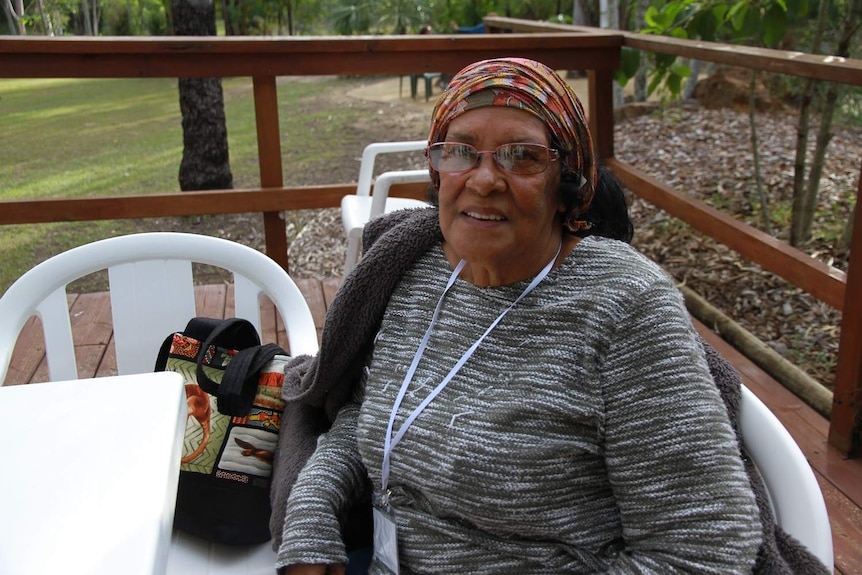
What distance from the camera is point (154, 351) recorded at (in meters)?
1.85

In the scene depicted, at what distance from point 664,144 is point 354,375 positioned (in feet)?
19.5

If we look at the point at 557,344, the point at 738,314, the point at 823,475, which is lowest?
the point at 738,314

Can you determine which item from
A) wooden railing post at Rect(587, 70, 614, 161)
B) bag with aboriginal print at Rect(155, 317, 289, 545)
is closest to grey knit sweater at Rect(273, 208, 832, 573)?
bag with aboriginal print at Rect(155, 317, 289, 545)

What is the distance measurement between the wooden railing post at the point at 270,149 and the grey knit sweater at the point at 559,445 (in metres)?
2.04

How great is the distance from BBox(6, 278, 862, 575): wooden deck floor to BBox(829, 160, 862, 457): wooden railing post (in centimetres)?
5

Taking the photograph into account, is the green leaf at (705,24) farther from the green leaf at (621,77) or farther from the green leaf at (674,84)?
the green leaf at (621,77)

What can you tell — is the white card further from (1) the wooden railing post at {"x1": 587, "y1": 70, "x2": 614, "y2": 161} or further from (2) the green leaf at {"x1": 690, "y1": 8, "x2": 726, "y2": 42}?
(2) the green leaf at {"x1": 690, "y1": 8, "x2": 726, "y2": 42}

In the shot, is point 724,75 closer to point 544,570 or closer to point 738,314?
point 738,314

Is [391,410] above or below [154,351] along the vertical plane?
above

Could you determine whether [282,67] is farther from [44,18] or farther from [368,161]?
[44,18]

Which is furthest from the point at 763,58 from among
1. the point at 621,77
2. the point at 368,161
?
the point at 368,161

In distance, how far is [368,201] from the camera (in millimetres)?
3225

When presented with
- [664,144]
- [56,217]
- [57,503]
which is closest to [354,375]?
[57,503]

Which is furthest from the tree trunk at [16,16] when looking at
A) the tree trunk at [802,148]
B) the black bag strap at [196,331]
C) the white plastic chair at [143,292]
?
the tree trunk at [802,148]
